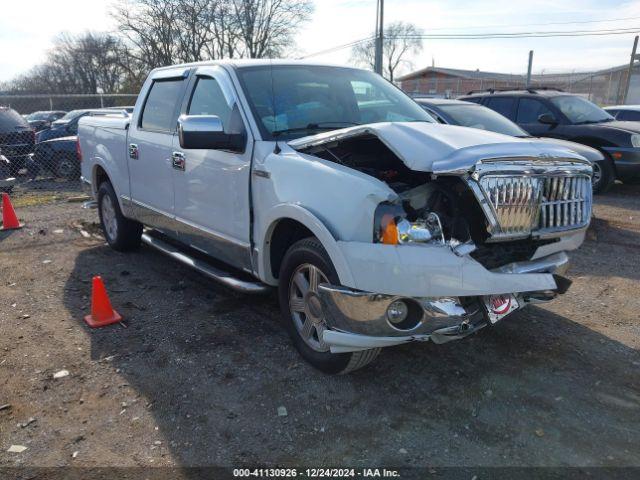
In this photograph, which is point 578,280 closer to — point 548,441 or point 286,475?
point 548,441

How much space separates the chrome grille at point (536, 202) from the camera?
304 cm

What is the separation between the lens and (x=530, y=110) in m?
10.0

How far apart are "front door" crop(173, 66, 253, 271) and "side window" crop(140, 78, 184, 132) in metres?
0.25

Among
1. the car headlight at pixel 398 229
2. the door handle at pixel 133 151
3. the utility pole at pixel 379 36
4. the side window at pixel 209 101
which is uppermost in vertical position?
the utility pole at pixel 379 36

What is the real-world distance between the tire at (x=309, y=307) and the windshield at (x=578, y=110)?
8.14 metres

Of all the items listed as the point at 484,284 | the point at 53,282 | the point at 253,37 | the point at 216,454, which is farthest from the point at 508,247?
the point at 253,37

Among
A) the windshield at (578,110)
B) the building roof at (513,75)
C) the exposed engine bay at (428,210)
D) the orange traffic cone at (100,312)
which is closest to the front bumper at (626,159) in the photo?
the windshield at (578,110)

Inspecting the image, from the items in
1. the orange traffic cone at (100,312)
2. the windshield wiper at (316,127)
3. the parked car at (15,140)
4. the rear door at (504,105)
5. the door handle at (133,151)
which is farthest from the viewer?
the parked car at (15,140)

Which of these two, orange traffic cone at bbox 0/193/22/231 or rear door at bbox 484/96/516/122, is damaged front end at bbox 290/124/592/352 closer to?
orange traffic cone at bbox 0/193/22/231

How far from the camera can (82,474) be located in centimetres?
271

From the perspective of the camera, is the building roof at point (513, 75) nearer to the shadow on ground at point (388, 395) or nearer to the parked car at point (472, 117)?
the parked car at point (472, 117)

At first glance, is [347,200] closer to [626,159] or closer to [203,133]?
[203,133]

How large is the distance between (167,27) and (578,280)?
42511 millimetres

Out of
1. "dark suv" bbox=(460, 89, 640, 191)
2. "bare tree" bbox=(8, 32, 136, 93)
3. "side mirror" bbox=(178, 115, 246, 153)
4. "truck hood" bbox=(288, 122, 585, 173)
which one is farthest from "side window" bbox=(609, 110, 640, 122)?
"bare tree" bbox=(8, 32, 136, 93)
